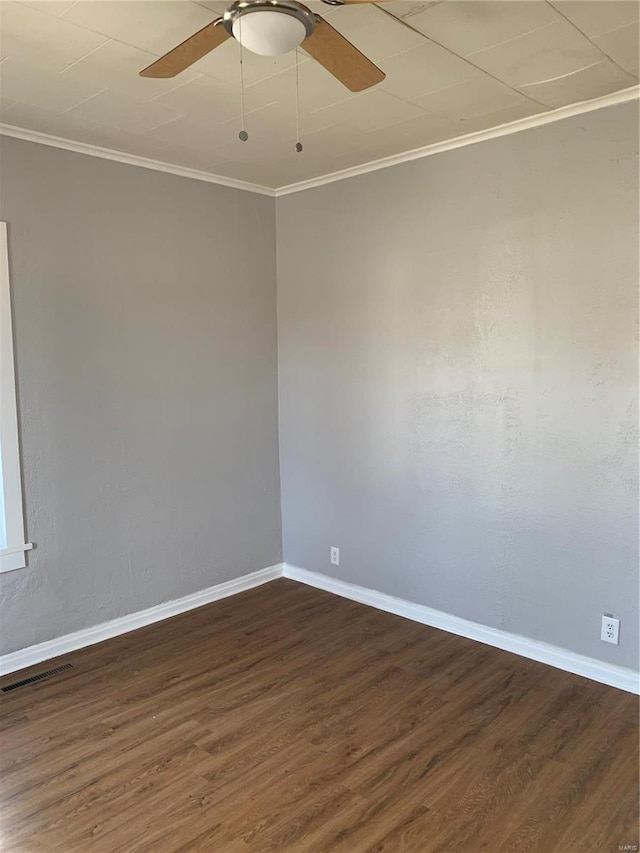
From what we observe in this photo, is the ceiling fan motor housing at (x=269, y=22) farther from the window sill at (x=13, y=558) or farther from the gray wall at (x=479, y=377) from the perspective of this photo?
the window sill at (x=13, y=558)

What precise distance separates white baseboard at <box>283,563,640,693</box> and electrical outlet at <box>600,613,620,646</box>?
4.6 inches

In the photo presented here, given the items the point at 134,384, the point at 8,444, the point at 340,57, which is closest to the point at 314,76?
the point at 340,57

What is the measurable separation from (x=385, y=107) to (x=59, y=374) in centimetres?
195

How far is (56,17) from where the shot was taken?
1.92 m

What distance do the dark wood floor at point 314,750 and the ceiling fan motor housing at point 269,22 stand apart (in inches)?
91.5

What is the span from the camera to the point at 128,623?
3461 mm

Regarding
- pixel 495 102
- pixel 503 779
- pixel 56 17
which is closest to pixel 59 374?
pixel 56 17

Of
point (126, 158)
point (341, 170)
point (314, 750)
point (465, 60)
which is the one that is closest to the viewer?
point (465, 60)

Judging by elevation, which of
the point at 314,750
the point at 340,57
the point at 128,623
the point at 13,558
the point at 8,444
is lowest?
the point at 314,750

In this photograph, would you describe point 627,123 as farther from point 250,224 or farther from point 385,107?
point 250,224

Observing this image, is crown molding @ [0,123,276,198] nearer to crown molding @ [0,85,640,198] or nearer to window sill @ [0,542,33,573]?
crown molding @ [0,85,640,198]

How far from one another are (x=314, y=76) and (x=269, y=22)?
768 millimetres

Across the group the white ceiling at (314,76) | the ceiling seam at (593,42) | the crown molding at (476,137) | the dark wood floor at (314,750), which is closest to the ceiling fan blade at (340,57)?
the white ceiling at (314,76)

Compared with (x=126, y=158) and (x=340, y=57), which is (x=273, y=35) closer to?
(x=340, y=57)
